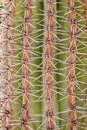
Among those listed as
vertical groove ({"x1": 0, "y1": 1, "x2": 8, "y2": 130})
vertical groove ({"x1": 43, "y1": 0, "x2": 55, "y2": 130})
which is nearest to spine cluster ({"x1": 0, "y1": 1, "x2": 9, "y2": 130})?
vertical groove ({"x1": 0, "y1": 1, "x2": 8, "y2": 130})

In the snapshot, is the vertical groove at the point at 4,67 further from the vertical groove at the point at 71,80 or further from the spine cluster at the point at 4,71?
the vertical groove at the point at 71,80

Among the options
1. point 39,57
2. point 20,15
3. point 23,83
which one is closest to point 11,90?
point 23,83

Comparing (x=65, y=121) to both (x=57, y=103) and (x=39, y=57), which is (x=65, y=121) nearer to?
(x=57, y=103)

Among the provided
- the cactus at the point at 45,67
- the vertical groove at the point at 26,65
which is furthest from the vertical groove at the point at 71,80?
the vertical groove at the point at 26,65

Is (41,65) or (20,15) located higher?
(20,15)

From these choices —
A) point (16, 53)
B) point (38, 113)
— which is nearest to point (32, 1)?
point (16, 53)

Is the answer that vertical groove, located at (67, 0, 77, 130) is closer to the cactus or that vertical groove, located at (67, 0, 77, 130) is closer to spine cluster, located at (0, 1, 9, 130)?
the cactus

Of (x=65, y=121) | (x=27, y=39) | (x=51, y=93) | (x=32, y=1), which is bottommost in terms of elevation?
(x=65, y=121)

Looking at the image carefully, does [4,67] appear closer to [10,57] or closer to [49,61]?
[10,57]
